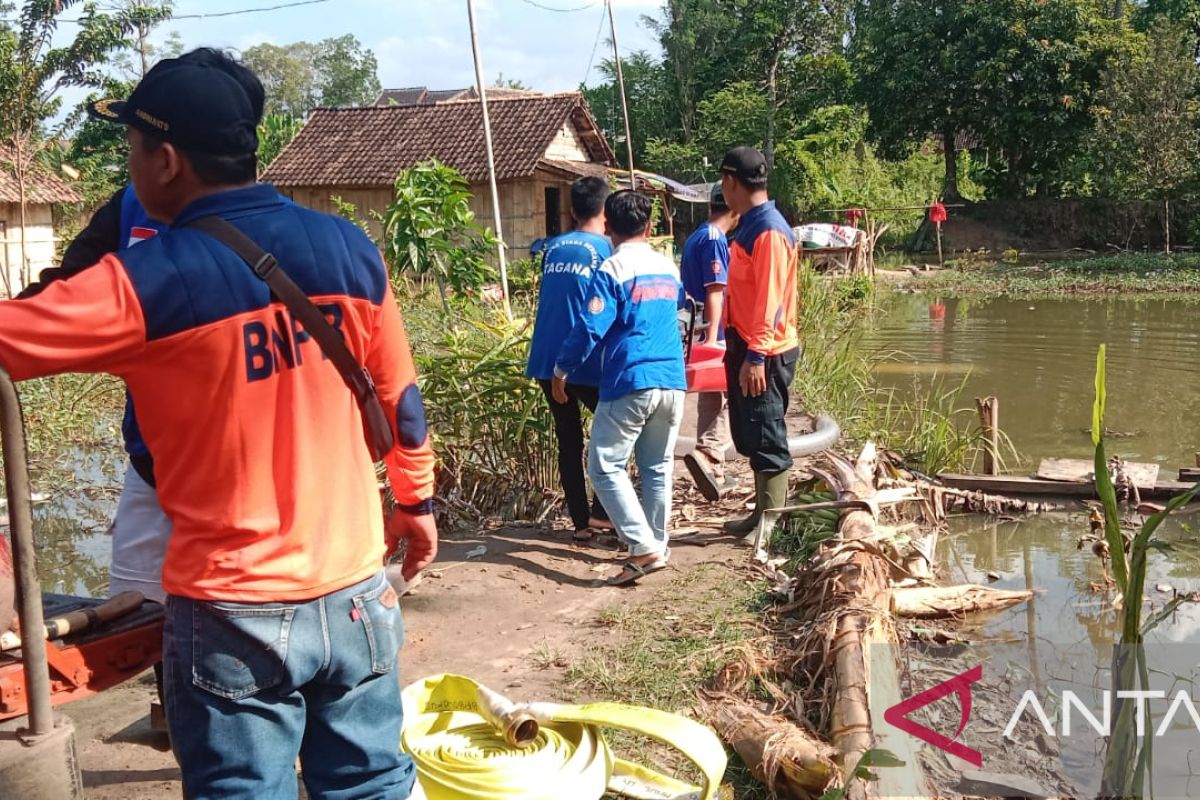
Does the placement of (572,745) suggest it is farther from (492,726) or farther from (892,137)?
(892,137)

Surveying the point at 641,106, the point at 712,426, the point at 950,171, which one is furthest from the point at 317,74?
the point at 712,426

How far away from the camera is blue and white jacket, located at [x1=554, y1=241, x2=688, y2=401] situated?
16.7 ft

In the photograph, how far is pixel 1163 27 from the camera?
91.0 ft

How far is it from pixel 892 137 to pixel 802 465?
96.5 feet

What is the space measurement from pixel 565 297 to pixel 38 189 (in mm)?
20907

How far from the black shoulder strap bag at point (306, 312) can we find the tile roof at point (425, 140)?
20938mm

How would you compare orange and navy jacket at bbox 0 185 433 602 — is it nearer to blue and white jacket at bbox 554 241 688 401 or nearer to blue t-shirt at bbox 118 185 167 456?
blue t-shirt at bbox 118 185 167 456

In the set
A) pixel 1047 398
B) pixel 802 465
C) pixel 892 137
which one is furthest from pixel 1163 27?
pixel 802 465

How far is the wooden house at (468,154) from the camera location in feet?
76.9

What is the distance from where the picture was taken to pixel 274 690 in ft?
6.60

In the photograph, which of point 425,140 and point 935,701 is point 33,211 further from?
point 935,701

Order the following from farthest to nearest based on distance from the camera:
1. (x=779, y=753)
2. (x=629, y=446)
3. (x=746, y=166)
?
(x=746, y=166)
(x=629, y=446)
(x=779, y=753)

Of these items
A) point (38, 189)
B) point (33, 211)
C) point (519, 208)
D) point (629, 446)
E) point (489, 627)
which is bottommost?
point (489, 627)

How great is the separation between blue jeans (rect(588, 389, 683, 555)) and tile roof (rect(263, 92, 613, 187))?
18.1 metres
